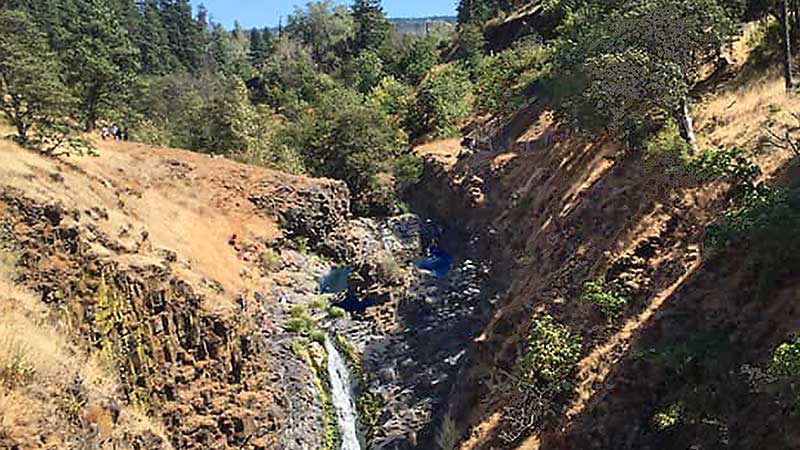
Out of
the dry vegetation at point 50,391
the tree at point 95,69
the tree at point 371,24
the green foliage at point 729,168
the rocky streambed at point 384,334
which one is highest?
the tree at point 371,24

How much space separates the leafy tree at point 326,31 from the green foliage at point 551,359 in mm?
73612

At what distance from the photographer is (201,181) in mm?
35938

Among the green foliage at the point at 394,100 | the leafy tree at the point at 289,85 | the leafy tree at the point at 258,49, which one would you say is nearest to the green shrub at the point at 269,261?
the green foliage at the point at 394,100

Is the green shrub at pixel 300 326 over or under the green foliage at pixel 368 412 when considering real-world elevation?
over

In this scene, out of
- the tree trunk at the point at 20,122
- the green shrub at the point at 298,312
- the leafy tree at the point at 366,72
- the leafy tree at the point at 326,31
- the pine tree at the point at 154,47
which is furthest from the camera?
the leafy tree at the point at 326,31

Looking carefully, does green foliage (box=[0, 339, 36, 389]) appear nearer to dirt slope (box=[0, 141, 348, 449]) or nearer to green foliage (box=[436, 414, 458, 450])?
dirt slope (box=[0, 141, 348, 449])

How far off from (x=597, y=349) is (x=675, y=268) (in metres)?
3.43

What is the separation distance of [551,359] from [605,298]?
2657 millimetres

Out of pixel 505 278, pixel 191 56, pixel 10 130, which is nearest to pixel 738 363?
pixel 505 278

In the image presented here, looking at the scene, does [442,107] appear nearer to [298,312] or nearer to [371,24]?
[298,312]

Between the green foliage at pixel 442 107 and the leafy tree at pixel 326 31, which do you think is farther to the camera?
the leafy tree at pixel 326 31

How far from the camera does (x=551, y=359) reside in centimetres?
1892

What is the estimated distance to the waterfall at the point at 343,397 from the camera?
23.8 meters

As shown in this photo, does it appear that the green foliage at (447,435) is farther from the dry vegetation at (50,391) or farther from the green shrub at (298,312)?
the dry vegetation at (50,391)
